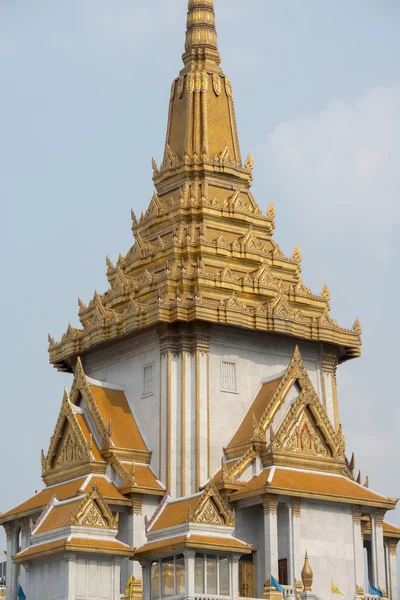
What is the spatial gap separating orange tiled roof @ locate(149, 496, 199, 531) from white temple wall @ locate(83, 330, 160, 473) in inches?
147

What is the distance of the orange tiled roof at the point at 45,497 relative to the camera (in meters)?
44.3

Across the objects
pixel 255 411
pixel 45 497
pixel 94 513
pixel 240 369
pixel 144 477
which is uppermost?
pixel 240 369

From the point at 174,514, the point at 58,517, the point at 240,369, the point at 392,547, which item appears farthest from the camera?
the point at 392,547

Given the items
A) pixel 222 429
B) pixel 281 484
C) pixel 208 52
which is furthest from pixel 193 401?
pixel 208 52

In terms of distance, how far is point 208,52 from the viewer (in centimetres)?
5397

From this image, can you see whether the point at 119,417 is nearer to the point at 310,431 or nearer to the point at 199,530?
the point at 310,431

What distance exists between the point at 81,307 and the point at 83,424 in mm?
6943

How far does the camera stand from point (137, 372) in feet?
156

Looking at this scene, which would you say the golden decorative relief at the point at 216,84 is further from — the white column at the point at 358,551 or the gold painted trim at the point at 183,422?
the white column at the point at 358,551

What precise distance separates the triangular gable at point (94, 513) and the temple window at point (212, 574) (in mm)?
2922

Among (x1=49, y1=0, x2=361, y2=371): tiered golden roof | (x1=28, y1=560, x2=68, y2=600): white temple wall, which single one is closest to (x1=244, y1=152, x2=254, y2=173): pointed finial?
(x1=49, y1=0, x2=361, y2=371): tiered golden roof

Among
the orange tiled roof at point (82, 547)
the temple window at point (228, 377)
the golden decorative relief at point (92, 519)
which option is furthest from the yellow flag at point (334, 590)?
the temple window at point (228, 377)

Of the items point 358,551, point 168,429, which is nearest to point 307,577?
point 358,551

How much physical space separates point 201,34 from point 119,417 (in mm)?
16262
